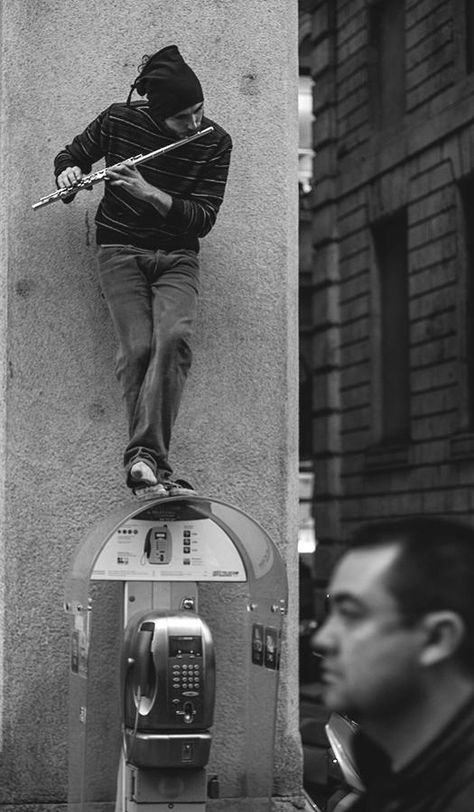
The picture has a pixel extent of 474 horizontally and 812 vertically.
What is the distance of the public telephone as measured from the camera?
6.06m

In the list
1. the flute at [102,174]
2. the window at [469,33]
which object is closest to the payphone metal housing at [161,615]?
the flute at [102,174]

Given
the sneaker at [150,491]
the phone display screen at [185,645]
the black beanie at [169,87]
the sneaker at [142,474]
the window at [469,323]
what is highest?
the window at [469,323]

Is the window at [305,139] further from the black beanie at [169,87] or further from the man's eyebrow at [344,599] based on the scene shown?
the man's eyebrow at [344,599]

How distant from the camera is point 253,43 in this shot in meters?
7.75

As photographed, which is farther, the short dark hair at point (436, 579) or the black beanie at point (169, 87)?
the black beanie at point (169, 87)

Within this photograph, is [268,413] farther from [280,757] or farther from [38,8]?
[38,8]

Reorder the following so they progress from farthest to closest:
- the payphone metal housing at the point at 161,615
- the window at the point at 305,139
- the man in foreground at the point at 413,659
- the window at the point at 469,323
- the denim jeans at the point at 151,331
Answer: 1. the window at the point at 305,139
2. the window at the point at 469,323
3. the denim jeans at the point at 151,331
4. the payphone metal housing at the point at 161,615
5. the man in foreground at the point at 413,659

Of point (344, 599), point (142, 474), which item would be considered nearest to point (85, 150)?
point (142, 474)

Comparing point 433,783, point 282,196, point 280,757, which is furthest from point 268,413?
point 433,783

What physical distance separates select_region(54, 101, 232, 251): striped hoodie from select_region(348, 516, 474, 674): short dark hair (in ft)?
16.3

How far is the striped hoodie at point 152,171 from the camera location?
7.09 metres

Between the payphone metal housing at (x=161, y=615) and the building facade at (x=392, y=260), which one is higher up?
the building facade at (x=392, y=260)

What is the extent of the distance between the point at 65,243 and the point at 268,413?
1274mm

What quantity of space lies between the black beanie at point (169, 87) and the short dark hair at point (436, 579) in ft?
16.2
